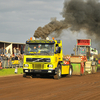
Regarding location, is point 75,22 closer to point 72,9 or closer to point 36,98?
point 72,9

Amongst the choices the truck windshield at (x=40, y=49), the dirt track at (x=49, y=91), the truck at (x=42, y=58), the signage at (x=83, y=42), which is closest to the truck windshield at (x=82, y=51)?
the signage at (x=83, y=42)

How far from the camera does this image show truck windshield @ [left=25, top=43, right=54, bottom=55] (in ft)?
55.1

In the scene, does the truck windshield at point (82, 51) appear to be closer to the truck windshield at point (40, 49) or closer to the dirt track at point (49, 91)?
the truck windshield at point (40, 49)

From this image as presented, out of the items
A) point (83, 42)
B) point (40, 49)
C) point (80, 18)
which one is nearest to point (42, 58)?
point (40, 49)

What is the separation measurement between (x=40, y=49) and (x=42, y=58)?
0.72m

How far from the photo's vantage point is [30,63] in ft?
55.6

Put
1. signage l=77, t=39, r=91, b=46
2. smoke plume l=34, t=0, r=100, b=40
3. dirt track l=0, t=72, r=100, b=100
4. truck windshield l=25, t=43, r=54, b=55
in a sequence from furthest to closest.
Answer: signage l=77, t=39, r=91, b=46
smoke plume l=34, t=0, r=100, b=40
truck windshield l=25, t=43, r=54, b=55
dirt track l=0, t=72, r=100, b=100

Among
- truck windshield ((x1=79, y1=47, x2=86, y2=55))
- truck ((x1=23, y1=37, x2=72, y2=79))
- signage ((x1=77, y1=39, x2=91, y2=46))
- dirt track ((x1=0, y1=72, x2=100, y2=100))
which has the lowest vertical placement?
dirt track ((x1=0, y1=72, x2=100, y2=100))

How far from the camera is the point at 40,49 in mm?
17000

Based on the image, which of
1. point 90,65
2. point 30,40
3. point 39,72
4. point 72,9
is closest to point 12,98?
point 39,72

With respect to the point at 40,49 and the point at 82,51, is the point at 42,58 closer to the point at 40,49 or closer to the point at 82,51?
the point at 40,49

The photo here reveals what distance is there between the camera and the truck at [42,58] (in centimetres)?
1662

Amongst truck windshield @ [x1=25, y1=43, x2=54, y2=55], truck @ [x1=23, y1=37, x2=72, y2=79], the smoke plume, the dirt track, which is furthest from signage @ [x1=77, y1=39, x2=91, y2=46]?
the dirt track

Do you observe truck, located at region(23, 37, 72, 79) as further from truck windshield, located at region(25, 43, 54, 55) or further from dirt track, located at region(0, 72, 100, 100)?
dirt track, located at region(0, 72, 100, 100)
